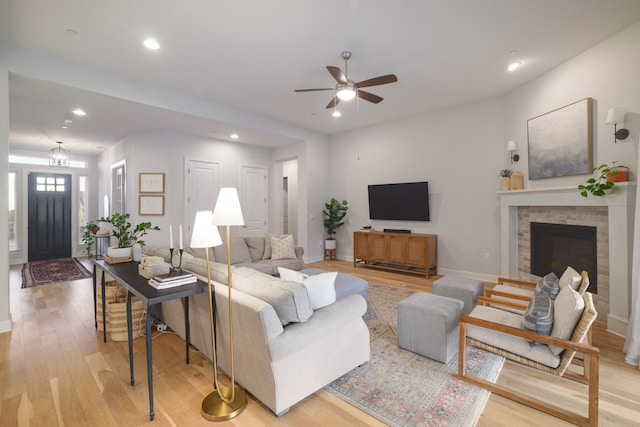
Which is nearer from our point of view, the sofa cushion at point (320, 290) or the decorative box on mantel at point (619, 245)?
the sofa cushion at point (320, 290)

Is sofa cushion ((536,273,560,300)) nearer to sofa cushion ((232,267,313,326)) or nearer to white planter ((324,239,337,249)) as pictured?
sofa cushion ((232,267,313,326))

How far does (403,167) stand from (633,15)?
359cm

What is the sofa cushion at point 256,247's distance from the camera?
15.8 ft

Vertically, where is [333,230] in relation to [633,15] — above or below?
below

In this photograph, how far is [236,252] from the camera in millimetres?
4605

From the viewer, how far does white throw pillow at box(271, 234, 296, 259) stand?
482 centimetres

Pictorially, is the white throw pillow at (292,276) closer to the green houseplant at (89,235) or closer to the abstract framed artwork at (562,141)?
the green houseplant at (89,235)

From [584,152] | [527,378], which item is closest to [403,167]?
[584,152]

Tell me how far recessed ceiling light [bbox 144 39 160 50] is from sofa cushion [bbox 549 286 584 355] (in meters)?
4.26

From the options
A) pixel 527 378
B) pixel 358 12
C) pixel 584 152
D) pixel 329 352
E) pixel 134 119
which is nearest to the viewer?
pixel 329 352

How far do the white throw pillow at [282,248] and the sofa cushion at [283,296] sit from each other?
261cm

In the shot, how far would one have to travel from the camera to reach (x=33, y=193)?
725cm

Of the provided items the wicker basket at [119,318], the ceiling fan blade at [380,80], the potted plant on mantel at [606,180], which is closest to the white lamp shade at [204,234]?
the wicker basket at [119,318]

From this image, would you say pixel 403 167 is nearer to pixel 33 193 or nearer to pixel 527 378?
pixel 527 378
